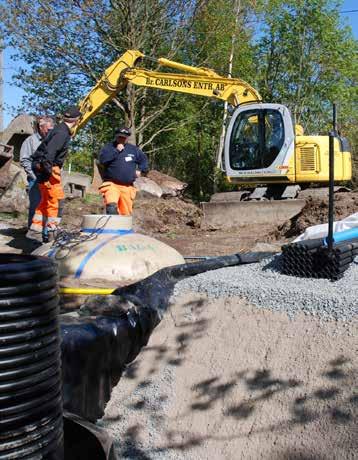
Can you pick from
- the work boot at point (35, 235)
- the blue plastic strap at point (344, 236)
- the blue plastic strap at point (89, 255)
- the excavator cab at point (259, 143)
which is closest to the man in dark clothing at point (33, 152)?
the work boot at point (35, 235)

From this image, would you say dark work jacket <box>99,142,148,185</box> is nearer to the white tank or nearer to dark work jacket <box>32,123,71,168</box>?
dark work jacket <box>32,123,71,168</box>

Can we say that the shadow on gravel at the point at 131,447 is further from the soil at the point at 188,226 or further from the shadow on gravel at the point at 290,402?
the soil at the point at 188,226

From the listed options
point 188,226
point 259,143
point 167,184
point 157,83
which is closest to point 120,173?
point 188,226

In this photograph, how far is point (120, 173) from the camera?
8.48 meters

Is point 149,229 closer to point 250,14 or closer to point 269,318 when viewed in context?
point 269,318

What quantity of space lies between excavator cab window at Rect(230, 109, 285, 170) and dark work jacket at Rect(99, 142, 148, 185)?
21.8 feet

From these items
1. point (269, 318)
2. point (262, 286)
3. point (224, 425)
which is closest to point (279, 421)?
point (224, 425)

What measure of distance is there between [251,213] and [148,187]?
15.5 feet

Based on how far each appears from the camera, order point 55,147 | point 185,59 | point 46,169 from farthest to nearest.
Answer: point 185,59 < point 55,147 < point 46,169

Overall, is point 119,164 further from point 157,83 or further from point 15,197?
point 157,83

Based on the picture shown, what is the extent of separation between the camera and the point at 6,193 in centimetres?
1275

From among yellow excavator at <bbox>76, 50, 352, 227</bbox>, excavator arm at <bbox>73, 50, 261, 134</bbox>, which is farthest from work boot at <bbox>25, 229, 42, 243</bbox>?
yellow excavator at <bbox>76, 50, 352, 227</bbox>

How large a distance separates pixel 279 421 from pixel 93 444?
1409 millimetres

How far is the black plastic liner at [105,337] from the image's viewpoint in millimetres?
3525
